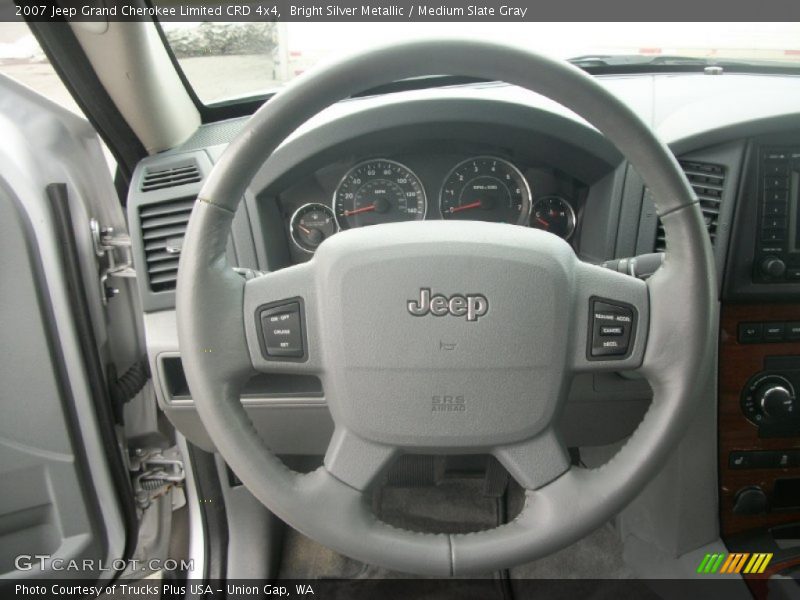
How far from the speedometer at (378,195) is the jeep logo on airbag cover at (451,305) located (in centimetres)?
50

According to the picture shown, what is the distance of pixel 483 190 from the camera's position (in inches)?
54.7

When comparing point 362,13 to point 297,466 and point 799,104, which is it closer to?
point 799,104

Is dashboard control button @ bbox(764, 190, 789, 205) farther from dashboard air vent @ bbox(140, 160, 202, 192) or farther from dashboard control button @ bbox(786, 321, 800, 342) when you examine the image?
dashboard air vent @ bbox(140, 160, 202, 192)

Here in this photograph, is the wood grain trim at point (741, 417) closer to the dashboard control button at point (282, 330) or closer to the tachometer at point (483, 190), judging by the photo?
the tachometer at point (483, 190)

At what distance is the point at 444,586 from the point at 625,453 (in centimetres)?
102

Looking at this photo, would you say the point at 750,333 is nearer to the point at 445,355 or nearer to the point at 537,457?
the point at 537,457

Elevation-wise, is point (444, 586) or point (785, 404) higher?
point (785, 404)

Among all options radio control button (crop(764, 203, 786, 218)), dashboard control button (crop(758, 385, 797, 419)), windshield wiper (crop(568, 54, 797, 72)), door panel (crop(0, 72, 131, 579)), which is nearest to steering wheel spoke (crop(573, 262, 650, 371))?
radio control button (crop(764, 203, 786, 218))

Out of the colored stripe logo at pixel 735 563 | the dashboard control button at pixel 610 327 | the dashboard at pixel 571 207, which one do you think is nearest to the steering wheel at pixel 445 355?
the dashboard control button at pixel 610 327

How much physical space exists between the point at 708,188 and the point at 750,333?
326 millimetres

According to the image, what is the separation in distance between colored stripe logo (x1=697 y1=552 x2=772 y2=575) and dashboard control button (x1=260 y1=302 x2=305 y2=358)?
1170mm

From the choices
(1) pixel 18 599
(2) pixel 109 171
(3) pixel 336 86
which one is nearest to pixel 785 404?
(3) pixel 336 86

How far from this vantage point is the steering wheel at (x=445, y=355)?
89 centimetres

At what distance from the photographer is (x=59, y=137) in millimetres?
1474
